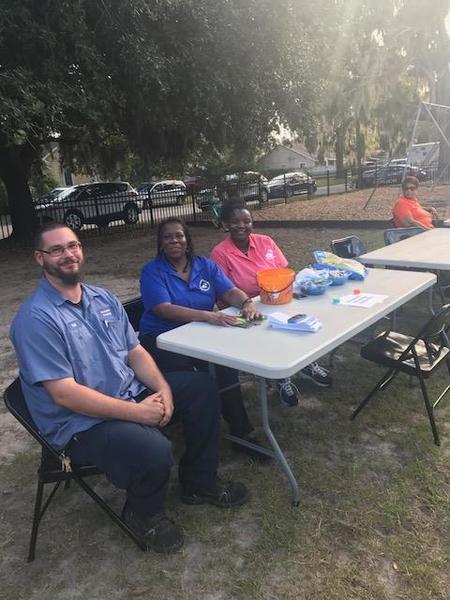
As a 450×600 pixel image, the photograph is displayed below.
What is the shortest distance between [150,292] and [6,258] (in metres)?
9.05

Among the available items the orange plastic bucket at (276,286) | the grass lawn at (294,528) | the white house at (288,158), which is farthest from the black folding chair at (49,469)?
the white house at (288,158)

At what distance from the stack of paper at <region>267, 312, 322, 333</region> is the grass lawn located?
817 mm

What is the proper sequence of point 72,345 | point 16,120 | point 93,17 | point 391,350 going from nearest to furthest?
point 72,345 < point 391,350 < point 16,120 < point 93,17

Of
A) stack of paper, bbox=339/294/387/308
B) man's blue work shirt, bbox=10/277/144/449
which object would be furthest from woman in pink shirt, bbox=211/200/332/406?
man's blue work shirt, bbox=10/277/144/449

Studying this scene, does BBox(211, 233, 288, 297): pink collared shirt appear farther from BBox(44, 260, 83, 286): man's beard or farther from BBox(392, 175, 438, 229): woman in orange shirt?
BBox(392, 175, 438, 229): woman in orange shirt

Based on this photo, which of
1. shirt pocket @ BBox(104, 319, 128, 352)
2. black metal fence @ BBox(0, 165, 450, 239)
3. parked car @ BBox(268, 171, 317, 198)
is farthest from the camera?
parked car @ BBox(268, 171, 317, 198)

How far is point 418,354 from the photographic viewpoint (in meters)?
3.15

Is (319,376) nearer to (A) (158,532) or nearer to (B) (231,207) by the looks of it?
(B) (231,207)

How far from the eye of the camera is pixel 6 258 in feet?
35.7

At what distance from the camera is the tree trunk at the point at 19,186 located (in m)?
12.6

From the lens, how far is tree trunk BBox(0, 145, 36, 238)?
41.5 feet

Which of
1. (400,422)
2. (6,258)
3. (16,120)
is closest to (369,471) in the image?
(400,422)

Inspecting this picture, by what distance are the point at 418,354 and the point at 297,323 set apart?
1.08m

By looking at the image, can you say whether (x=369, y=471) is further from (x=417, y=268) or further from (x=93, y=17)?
(x=93, y=17)
